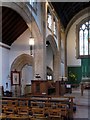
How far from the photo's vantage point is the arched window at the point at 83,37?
24.8 m

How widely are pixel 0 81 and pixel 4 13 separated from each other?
382 centimetres

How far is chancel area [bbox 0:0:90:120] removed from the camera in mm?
7997

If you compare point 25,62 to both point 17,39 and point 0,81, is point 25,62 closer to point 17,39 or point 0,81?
point 17,39

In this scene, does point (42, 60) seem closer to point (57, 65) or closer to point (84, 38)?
point (57, 65)

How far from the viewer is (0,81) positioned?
14.4 m

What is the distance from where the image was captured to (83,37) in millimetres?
25031

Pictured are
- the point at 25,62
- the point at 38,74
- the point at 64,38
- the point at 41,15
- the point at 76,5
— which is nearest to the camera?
the point at 38,74

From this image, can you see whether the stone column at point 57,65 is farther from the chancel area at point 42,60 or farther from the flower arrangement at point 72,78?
the flower arrangement at point 72,78

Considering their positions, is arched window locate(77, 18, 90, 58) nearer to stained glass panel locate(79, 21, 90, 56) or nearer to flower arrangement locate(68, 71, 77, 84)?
stained glass panel locate(79, 21, 90, 56)

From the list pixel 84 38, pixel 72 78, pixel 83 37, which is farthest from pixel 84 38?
pixel 72 78

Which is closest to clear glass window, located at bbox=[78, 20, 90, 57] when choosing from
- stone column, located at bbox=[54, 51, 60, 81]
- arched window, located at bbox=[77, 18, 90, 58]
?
arched window, located at bbox=[77, 18, 90, 58]

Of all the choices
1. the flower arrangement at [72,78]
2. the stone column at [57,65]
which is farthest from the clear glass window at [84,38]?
the stone column at [57,65]

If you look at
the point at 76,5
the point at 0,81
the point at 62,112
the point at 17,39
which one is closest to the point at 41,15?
the point at 17,39

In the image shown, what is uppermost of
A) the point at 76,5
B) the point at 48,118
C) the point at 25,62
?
the point at 76,5
